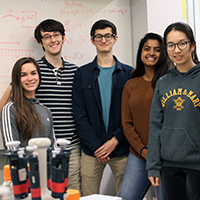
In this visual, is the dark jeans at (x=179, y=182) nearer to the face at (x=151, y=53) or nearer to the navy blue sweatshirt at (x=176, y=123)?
the navy blue sweatshirt at (x=176, y=123)

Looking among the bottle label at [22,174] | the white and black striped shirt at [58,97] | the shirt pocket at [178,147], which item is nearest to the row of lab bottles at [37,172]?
the bottle label at [22,174]

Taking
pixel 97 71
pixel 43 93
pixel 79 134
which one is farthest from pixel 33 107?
pixel 97 71

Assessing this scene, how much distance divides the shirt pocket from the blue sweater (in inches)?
25.1

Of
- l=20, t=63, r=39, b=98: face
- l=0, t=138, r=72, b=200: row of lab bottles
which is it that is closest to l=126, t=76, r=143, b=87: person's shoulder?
l=20, t=63, r=39, b=98: face

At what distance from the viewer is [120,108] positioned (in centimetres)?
222

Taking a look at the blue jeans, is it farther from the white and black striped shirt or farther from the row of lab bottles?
the row of lab bottles

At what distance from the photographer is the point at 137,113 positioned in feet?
6.58

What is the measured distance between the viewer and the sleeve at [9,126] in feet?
5.37

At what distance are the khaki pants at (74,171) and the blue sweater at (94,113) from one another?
0.14 metres

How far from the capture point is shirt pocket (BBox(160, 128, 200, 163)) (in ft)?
4.80

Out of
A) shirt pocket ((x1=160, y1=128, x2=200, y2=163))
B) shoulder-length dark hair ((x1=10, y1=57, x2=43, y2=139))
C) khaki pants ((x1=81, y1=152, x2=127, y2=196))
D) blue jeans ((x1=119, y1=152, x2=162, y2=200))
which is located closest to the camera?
shirt pocket ((x1=160, y1=128, x2=200, y2=163))

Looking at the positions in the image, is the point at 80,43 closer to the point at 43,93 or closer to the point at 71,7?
the point at 71,7

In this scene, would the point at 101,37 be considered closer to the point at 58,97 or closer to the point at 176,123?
the point at 58,97

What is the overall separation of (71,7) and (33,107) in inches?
52.1
